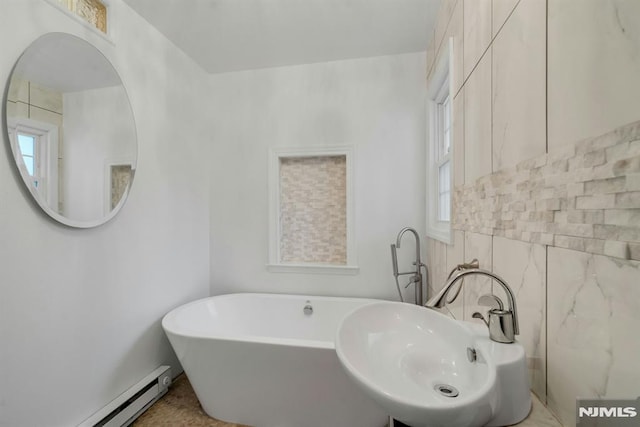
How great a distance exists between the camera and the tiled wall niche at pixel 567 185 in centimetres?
47

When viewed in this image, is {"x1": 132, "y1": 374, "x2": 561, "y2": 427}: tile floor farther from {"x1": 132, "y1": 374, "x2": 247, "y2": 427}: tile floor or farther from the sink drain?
the sink drain

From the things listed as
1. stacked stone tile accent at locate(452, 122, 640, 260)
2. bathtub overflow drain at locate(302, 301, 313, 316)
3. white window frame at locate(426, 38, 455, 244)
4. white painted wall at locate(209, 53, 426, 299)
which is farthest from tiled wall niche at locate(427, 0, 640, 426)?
bathtub overflow drain at locate(302, 301, 313, 316)

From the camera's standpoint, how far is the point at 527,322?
2.50 feet

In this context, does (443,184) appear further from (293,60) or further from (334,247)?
(293,60)

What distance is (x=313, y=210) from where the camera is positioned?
2.47 metres

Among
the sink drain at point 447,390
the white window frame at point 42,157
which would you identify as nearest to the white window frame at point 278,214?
the white window frame at point 42,157

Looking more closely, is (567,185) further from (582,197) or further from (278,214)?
(278,214)

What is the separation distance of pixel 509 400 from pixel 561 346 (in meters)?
0.18

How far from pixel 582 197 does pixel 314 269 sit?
1970 mm

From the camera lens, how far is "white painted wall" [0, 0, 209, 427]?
1131 mm

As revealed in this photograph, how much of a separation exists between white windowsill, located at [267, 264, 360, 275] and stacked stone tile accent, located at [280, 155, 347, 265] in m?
0.10

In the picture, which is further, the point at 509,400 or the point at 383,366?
Result: the point at 383,366

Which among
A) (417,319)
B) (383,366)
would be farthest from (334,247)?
(383,366)

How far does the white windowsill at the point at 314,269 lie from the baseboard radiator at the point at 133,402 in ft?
3.47
